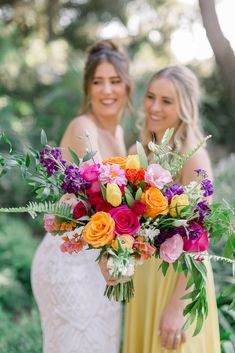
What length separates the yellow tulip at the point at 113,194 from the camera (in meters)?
2.08

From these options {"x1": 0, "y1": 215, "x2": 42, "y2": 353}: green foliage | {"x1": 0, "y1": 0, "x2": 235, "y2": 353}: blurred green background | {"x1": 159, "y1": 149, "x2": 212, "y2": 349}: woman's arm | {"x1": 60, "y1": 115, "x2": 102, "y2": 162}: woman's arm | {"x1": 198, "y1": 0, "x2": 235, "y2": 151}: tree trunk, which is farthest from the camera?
{"x1": 0, "y1": 0, "x2": 235, "y2": 353}: blurred green background

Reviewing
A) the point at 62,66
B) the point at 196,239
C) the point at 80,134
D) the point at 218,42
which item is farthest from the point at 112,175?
the point at 62,66

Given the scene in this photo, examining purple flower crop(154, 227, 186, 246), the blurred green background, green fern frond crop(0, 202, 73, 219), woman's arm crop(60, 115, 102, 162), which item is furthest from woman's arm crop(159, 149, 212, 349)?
the blurred green background

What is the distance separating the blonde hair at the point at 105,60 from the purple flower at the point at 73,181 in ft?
→ 4.39

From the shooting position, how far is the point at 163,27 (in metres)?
11.0

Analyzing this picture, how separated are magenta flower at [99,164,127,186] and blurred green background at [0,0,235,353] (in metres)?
4.49

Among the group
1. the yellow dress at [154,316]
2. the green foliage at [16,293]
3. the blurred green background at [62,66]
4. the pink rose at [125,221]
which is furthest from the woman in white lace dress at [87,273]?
the blurred green background at [62,66]

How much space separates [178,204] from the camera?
2.11 metres

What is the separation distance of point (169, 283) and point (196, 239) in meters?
0.69

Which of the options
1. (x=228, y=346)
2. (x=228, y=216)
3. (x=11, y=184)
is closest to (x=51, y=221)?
(x=228, y=216)

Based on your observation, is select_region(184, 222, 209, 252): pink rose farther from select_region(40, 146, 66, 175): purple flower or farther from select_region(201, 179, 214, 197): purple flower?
select_region(40, 146, 66, 175): purple flower

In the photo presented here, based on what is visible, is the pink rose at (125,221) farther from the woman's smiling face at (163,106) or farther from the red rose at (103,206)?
the woman's smiling face at (163,106)

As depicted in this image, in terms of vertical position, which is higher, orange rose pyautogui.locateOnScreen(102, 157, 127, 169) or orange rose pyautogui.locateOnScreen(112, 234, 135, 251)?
orange rose pyautogui.locateOnScreen(102, 157, 127, 169)

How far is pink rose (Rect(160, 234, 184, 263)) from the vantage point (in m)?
2.13
